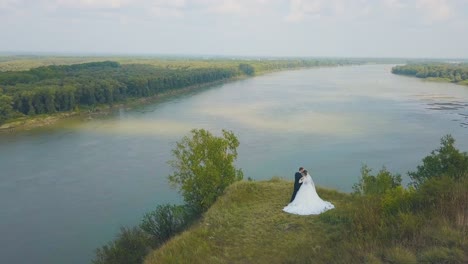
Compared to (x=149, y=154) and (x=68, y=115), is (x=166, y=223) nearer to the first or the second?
(x=149, y=154)

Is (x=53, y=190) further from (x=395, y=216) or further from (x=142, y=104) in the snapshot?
(x=142, y=104)

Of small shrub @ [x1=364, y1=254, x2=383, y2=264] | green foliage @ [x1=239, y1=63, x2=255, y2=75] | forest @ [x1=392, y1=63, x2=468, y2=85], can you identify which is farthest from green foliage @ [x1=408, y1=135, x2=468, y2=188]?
green foliage @ [x1=239, y1=63, x2=255, y2=75]

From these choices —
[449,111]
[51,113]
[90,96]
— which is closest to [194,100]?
[90,96]

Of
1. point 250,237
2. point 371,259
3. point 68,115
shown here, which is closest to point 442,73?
point 68,115

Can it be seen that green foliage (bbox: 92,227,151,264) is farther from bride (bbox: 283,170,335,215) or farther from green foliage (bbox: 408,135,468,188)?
green foliage (bbox: 408,135,468,188)

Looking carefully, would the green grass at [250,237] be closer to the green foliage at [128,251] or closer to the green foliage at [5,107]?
the green foliage at [128,251]

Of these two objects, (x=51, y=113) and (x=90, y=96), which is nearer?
(x=51, y=113)
